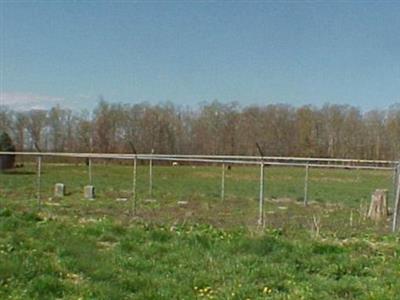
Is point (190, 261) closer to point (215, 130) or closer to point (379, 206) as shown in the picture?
point (379, 206)

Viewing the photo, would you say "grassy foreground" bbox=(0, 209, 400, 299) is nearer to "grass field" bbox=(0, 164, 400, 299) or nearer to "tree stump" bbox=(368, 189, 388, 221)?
"grass field" bbox=(0, 164, 400, 299)

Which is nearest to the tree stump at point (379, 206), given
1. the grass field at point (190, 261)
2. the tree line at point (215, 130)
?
the grass field at point (190, 261)

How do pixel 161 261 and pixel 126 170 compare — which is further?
pixel 126 170

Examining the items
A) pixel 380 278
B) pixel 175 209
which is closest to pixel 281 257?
pixel 380 278

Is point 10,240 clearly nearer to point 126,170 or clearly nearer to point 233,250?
point 233,250

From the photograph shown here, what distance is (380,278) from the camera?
20.8 feet

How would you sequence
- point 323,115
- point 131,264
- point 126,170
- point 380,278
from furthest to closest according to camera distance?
point 323,115
point 126,170
point 131,264
point 380,278

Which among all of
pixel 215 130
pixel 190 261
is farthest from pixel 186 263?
pixel 215 130

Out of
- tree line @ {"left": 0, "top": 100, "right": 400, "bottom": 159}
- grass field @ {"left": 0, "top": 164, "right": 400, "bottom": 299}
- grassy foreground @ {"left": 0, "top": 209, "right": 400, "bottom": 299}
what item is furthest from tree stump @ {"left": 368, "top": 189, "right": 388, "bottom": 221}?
tree line @ {"left": 0, "top": 100, "right": 400, "bottom": 159}

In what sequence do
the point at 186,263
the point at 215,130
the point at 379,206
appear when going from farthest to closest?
the point at 215,130 < the point at 379,206 < the point at 186,263

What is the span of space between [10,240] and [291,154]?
1973 inches

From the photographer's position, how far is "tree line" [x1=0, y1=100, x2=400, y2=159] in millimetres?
55500

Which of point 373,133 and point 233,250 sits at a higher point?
point 373,133

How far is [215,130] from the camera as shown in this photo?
64.6 metres
